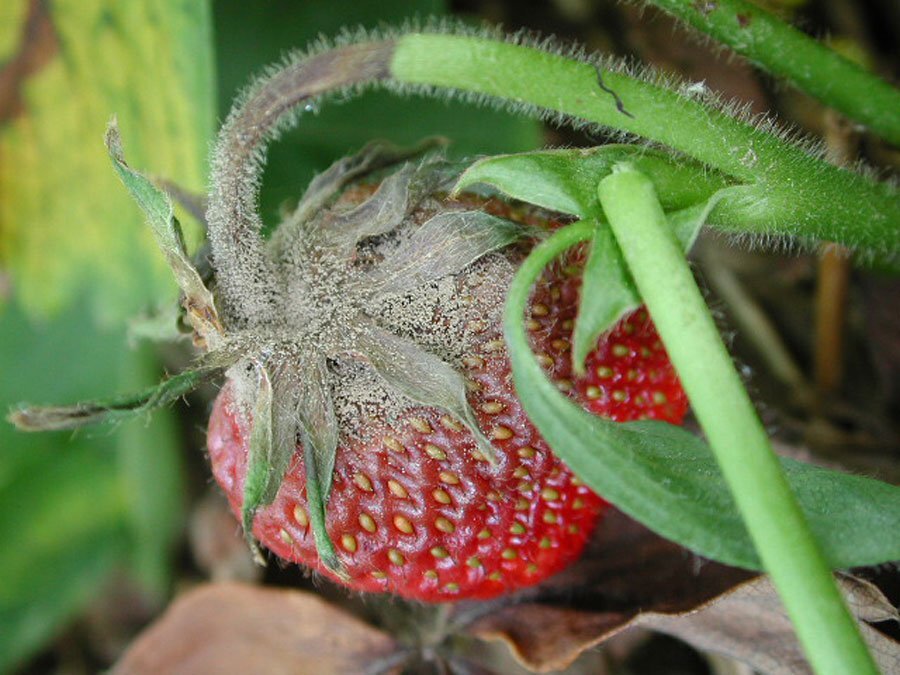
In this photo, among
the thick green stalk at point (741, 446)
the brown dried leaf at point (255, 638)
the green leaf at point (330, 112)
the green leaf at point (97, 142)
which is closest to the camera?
the thick green stalk at point (741, 446)

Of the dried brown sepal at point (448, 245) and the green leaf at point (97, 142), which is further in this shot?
the green leaf at point (97, 142)

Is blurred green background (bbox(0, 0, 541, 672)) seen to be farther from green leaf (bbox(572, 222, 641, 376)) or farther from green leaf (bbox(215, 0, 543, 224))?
green leaf (bbox(572, 222, 641, 376))

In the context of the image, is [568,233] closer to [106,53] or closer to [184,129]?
[184,129]

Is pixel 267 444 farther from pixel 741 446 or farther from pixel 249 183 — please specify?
pixel 741 446

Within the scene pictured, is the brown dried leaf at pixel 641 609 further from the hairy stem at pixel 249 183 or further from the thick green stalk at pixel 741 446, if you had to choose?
the hairy stem at pixel 249 183

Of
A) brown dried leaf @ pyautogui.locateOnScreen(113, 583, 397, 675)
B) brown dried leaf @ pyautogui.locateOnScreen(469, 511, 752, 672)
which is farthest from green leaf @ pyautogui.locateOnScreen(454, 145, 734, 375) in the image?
brown dried leaf @ pyautogui.locateOnScreen(113, 583, 397, 675)

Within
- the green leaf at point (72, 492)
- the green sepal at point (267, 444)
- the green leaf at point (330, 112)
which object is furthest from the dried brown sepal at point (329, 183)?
the green leaf at point (72, 492)

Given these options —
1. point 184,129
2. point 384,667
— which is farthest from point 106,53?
point 384,667

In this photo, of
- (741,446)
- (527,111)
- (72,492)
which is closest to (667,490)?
(741,446)
